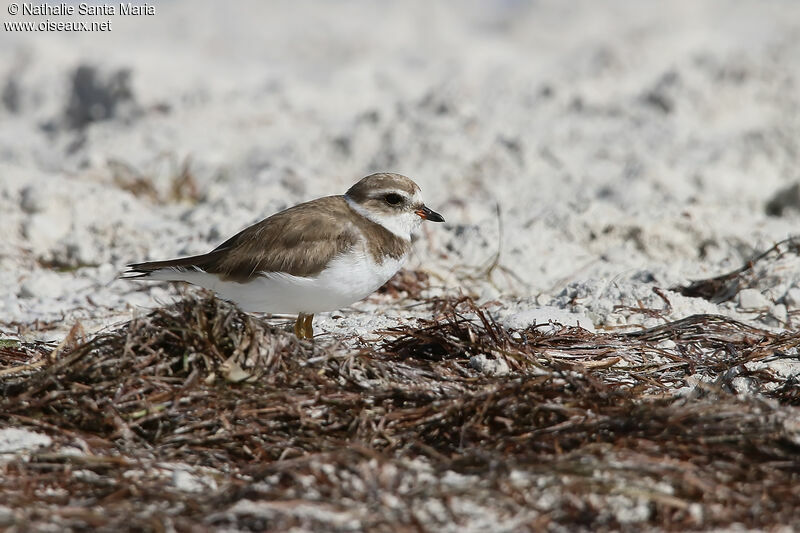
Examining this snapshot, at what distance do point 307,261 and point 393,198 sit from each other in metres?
0.69

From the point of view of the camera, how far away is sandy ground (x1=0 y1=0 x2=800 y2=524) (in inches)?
223

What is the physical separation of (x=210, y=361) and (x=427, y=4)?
12943mm

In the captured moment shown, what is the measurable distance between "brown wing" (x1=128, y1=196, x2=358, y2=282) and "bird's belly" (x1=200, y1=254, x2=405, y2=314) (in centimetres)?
4

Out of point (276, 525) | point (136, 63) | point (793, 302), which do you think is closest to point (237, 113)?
point (136, 63)

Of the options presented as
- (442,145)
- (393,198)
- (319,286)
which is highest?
(442,145)

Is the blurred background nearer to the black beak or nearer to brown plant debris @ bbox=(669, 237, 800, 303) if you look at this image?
brown plant debris @ bbox=(669, 237, 800, 303)

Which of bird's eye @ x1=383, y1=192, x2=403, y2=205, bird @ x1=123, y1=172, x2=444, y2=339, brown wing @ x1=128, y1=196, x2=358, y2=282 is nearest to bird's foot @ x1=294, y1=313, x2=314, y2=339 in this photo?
bird @ x1=123, y1=172, x2=444, y2=339

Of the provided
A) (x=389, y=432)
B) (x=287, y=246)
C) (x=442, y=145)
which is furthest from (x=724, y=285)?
(x=442, y=145)

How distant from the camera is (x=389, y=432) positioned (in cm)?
308

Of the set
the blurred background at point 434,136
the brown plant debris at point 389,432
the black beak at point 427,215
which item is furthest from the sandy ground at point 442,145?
the brown plant debris at point 389,432

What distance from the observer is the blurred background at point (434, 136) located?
6.21 metres

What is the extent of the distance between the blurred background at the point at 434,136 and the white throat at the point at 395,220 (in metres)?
1.06

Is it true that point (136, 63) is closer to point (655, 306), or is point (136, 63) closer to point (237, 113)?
point (237, 113)

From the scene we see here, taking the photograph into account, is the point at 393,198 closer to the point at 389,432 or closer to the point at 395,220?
the point at 395,220
